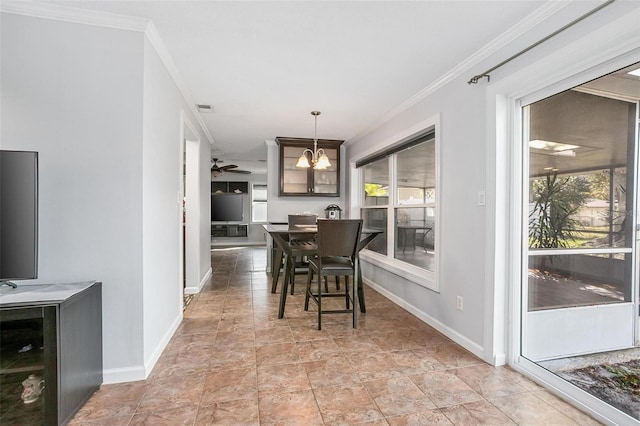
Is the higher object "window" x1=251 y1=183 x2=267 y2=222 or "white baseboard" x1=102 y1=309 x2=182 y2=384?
"window" x1=251 y1=183 x2=267 y2=222

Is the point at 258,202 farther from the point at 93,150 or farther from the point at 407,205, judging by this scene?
the point at 93,150

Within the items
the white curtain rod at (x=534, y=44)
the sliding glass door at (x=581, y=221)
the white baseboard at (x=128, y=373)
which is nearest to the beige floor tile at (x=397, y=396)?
the sliding glass door at (x=581, y=221)

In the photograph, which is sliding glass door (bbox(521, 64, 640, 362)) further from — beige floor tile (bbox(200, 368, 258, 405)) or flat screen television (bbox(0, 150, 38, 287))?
flat screen television (bbox(0, 150, 38, 287))

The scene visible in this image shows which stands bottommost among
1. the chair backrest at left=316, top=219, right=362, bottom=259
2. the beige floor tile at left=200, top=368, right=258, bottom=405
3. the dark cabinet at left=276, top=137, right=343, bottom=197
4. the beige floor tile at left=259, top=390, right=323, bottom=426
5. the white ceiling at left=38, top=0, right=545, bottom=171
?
the beige floor tile at left=200, top=368, right=258, bottom=405

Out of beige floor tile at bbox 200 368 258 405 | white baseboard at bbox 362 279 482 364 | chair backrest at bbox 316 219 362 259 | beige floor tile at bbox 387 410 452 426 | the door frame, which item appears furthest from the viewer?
chair backrest at bbox 316 219 362 259

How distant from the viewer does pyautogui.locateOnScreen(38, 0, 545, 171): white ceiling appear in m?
1.77

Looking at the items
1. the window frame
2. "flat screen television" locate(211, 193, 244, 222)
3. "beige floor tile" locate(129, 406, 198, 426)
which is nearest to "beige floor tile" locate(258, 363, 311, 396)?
"beige floor tile" locate(129, 406, 198, 426)

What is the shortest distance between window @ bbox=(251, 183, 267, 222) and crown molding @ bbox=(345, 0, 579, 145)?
7.28 meters

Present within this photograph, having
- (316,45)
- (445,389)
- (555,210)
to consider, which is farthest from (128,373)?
(555,210)

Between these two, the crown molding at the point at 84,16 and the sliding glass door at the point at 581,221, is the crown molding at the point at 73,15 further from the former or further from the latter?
the sliding glass door at the point at 581,221

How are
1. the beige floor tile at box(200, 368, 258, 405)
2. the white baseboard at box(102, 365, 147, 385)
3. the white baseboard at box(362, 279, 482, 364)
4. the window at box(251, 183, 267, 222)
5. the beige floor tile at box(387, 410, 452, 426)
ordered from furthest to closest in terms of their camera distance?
1. the window at box(251, 183, 267, 222)
2. the white baseboard at box(362, 279, 482, 364)
3. the white baseboard at box(102, 365, 147, 385)
4. the beige floor tile at box(200, 368, 258, 405)
5. the beige floor tile at box(387, 410, 452, 426)

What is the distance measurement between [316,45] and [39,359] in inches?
95.3

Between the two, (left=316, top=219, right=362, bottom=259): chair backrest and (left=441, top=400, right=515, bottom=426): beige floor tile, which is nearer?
(left=441, top=400, right=515, bottom=426): beige floor tile

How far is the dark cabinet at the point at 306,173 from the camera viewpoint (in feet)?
16.8
